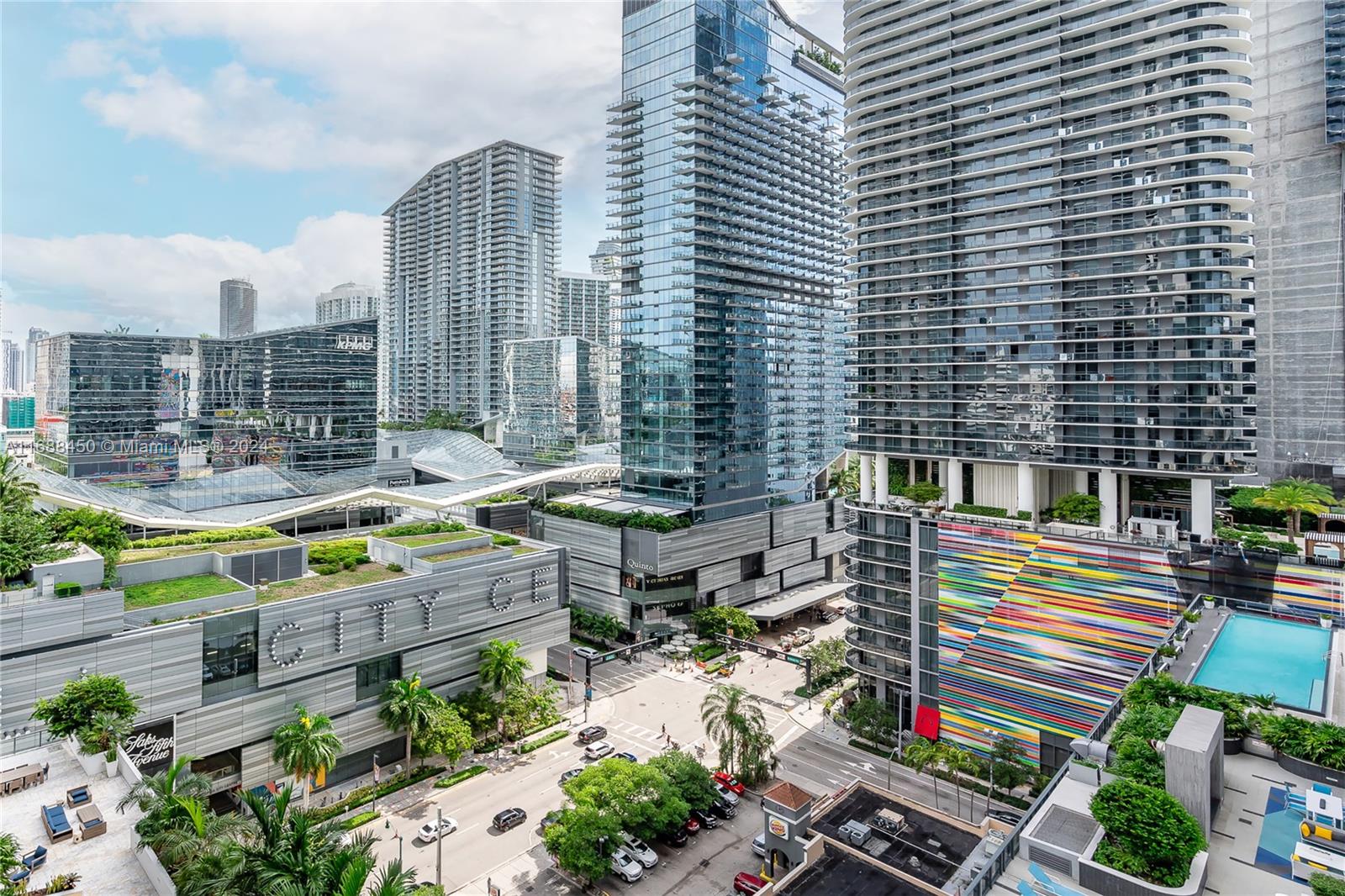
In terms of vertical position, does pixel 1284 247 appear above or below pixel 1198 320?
above

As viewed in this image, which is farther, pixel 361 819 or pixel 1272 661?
pixel 361 819

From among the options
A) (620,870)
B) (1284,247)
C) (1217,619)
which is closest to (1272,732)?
(1217,619)

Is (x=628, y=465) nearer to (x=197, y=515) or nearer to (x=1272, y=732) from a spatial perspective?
(x=197, y=515)

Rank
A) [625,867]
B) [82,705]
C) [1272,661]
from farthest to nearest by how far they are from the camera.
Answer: [625,867] < [82,705] < [1272,661]

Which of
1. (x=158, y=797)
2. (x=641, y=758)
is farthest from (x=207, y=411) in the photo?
(x=158, y=797)

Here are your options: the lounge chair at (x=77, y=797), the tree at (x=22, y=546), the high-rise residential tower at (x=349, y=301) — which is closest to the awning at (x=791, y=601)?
the tree at (x=22, y=546)

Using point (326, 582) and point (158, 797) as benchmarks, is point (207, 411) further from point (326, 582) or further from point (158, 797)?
point (158, 797)
